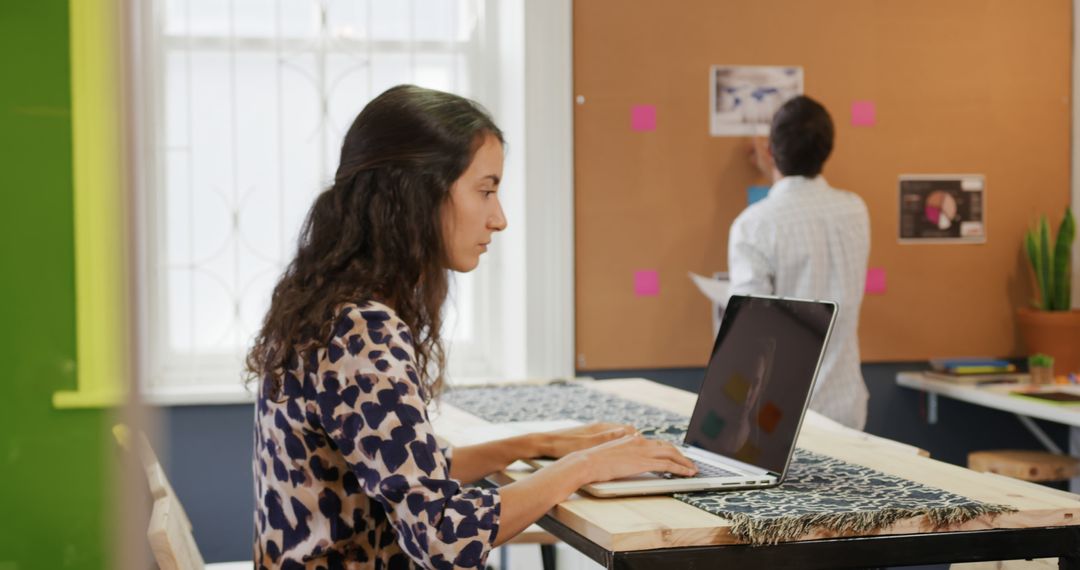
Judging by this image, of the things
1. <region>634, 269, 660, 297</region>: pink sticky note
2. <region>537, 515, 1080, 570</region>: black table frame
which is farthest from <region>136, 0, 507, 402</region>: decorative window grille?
<region>537, 515, 1080, 570</region>: black table frame

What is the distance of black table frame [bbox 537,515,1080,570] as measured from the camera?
4.64ft

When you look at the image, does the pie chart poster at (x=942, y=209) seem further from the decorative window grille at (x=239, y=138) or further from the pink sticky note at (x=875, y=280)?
the decorative window grille at (x=239, y=138)

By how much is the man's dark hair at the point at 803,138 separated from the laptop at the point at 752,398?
1.37 metres

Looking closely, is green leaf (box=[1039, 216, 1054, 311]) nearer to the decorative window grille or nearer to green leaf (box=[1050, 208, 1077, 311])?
green leaf (box=[1050, 208, 1077, 311])

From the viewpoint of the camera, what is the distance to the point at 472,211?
5.32ft

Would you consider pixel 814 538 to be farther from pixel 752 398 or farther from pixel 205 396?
pixel 205 396

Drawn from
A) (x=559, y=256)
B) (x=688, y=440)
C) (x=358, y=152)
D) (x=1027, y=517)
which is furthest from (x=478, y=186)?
(x=559, y=256)

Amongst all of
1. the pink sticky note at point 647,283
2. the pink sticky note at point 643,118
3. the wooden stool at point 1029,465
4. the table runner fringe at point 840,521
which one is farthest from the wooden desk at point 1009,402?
the table runner fringe at point 840,521

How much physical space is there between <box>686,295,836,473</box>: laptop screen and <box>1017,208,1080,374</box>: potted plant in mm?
2386

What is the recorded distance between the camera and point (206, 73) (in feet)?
11.9

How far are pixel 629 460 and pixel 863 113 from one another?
2657 millimetres

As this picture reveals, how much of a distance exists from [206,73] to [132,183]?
3.20 m

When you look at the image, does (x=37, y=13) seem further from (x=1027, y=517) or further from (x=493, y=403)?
(x=493, y=403)

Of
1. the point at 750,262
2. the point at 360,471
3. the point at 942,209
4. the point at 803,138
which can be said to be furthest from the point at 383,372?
the point at 942,209
